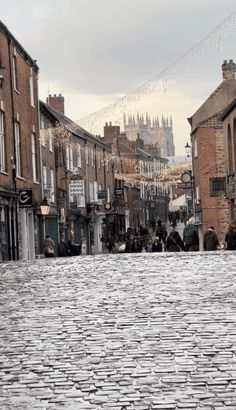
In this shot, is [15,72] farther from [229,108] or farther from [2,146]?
[229,108]

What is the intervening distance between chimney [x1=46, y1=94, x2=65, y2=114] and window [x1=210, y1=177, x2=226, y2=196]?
15721 millimetres

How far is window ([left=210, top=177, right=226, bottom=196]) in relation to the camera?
136ft

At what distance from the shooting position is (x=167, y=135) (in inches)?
6772

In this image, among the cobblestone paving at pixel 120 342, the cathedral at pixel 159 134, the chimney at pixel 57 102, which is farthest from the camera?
the cathedral at pixel 159 134

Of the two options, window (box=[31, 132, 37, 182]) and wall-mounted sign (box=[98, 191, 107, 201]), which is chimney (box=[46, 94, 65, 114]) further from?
window (box=[31, 132, 37, 182])

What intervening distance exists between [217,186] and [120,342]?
3414 centimetres

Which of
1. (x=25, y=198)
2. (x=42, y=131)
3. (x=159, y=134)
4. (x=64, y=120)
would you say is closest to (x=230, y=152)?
(x=42, y=131)

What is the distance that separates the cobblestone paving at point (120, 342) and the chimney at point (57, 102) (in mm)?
39144

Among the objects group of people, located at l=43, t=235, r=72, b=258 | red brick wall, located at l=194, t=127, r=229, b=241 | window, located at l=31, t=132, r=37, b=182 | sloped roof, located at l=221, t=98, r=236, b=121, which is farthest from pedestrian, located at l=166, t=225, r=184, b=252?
red brick wall, located at l=194, t=127, r=229, b=241

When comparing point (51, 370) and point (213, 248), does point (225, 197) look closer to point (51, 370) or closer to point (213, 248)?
point (213, 248)

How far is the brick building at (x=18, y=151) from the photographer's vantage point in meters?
27.4

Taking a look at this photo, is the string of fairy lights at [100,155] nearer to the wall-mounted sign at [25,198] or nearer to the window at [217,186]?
the wall-mounted sign at [25,198]

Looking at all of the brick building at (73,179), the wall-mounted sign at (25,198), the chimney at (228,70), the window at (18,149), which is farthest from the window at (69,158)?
the wall-mounted sign at (25,198)

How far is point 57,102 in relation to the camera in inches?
2132
